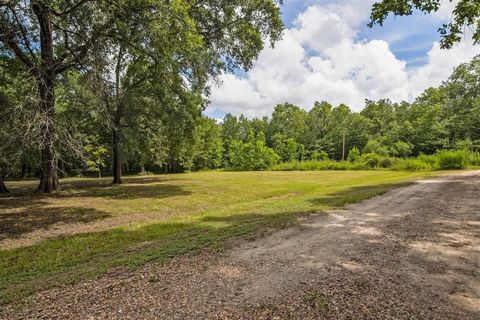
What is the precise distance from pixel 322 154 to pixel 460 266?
54250mm

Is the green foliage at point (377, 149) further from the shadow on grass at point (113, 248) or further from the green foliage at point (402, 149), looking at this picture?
the shadow on grass at point (113, 248)

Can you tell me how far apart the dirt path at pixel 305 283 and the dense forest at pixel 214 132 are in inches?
204

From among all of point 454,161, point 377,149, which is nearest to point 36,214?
point 454,161

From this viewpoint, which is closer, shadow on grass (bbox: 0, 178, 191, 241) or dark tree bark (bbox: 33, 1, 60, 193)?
dark tree bark (bbox: 33, 1, 60, 193)

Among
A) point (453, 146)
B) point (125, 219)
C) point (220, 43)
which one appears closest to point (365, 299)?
point (125, 219)

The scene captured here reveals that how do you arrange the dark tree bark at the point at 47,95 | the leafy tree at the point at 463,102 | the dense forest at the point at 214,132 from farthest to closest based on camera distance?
the leafy tree at the point at 463,102
the dense forest at the point at 214,132
the dark tree bark at the point at 47,95

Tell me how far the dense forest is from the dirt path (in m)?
5.18

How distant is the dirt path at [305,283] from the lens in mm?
3115

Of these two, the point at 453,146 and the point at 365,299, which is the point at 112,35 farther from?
the point at 453,146

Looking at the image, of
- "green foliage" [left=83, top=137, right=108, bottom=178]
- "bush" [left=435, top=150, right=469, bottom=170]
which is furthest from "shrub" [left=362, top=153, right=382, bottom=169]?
"green foliage" [left=83, top=137, right=108, bottom=178]

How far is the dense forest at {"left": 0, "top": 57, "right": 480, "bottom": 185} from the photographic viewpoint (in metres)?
9.66

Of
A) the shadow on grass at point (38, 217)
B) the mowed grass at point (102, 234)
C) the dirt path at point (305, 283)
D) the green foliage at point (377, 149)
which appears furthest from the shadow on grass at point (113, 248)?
the green foliage at point (377, 149)

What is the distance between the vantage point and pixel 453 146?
42188 millimetres

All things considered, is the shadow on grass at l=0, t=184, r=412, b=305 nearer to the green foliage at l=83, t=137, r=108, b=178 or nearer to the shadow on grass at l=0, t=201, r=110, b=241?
the shadow on grass at l=0, t=201, r=110, b=241
